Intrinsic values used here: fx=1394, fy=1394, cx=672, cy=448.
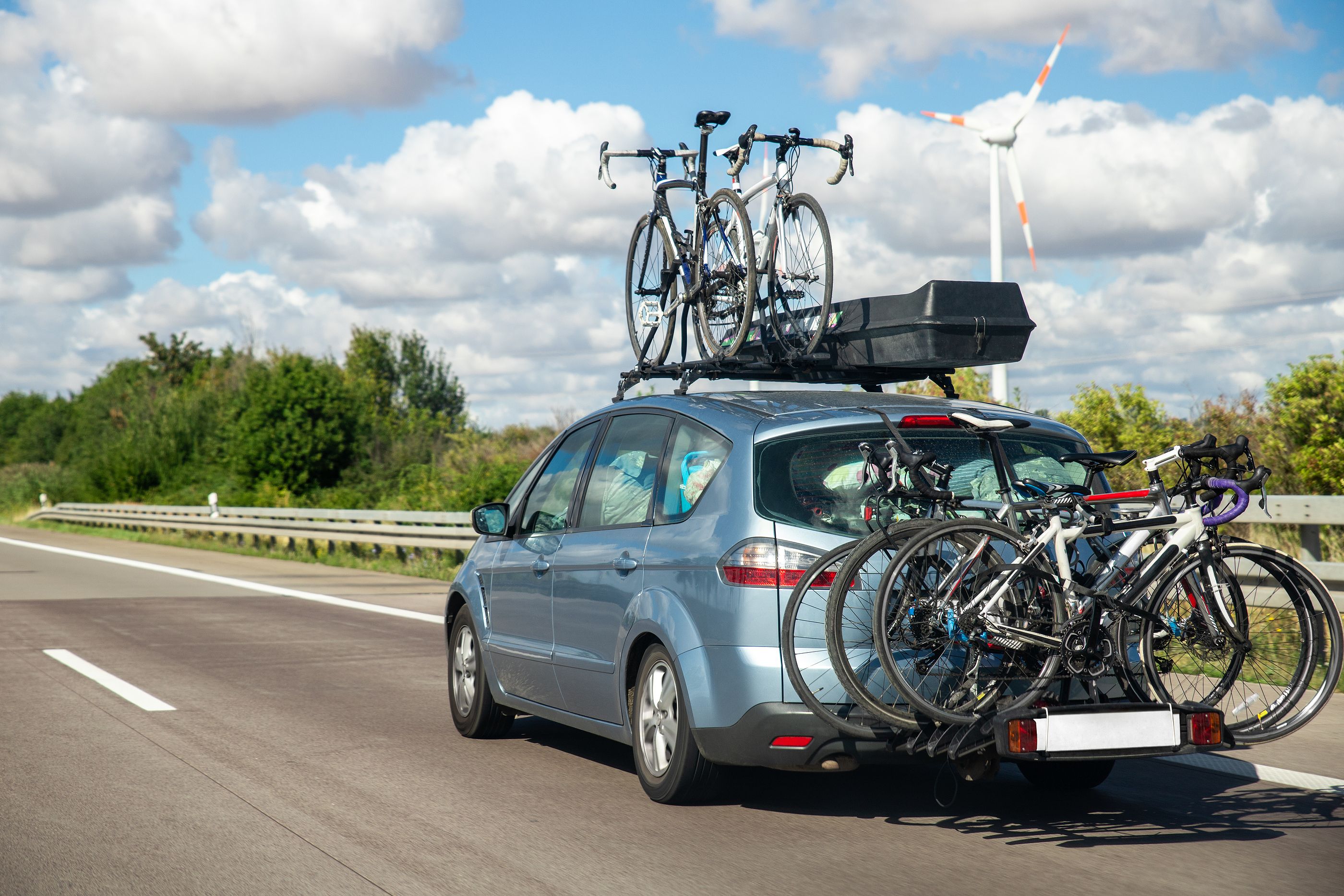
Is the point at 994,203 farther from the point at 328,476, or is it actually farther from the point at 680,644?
the point at 328,476

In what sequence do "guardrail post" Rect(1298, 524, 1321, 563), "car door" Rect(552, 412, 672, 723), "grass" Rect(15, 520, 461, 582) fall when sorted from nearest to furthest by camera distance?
1. "car door" Rect(552, 412, 672, 723)
2. "guardrail post" Rect(1298, 524, 1321, 563)
3. "grass" Rect(15, 520, 461, 582)

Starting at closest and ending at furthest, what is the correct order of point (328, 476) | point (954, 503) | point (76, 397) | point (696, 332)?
1. point (954, 503)
2. point (696, 332)
3. point (328, 476)
4. point (76, 397)

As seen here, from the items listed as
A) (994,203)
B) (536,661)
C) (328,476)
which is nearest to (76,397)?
(328,476)

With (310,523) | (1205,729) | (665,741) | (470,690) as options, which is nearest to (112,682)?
(470,690)

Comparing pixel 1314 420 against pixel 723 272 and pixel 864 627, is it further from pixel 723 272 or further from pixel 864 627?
pixel 864 627

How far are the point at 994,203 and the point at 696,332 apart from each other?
35.9ft

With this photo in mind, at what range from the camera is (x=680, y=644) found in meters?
5.38

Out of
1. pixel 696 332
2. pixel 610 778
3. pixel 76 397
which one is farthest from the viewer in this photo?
pixel 76 397

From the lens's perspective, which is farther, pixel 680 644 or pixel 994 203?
pixel 994 203

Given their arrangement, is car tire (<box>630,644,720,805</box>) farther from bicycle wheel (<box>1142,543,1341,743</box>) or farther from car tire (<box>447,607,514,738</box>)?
car tire (<box>447,607,514,738</box>)

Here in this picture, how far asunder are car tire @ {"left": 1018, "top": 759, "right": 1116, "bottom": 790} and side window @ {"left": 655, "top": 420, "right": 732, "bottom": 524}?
1870 mm

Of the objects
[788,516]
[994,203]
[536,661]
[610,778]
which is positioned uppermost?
[994,203]

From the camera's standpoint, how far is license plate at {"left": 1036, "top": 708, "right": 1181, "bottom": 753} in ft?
15.2

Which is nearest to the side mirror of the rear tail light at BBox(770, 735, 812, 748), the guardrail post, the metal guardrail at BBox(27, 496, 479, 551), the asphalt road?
the asphalt road
